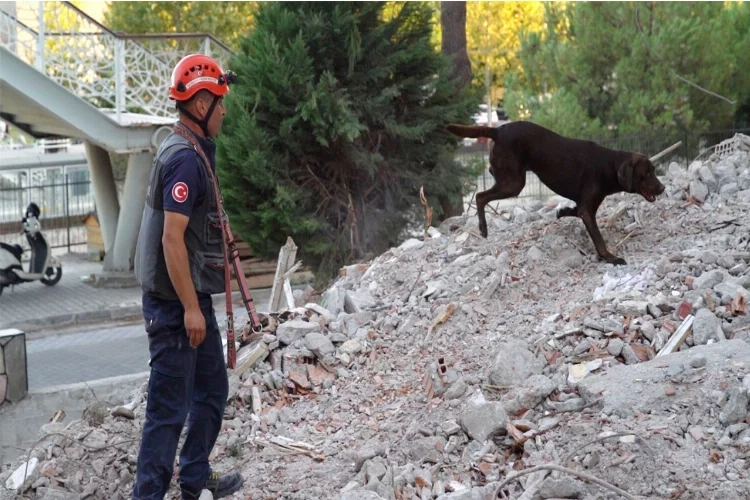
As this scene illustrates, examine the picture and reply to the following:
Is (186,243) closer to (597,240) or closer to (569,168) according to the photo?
(597,240)

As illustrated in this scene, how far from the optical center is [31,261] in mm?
15414

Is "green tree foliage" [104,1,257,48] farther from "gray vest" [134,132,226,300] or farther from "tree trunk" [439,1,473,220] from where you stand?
"gray vest" [134,132,226,300]

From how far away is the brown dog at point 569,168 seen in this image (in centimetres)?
691

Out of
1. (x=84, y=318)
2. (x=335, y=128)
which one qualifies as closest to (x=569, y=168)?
(x=335, y=128)

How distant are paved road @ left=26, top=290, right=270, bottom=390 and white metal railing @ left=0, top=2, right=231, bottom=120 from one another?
391cm

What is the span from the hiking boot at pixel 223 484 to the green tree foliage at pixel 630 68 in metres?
11.3

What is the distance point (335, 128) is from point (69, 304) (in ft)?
18.8

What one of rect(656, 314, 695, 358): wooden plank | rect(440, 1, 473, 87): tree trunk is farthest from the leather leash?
rect(440, 1, 473, 87): tree trunk

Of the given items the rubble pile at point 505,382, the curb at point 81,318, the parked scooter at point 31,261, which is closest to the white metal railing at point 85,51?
the parked scooter at point 31,261

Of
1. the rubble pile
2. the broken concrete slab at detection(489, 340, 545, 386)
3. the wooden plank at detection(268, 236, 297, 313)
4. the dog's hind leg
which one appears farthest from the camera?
the wooden plank at detection(268, 236, 297, 313)

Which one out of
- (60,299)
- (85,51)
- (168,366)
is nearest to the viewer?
(168,366)

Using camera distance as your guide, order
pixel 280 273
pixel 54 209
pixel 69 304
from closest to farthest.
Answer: pixel 280 273 < pixel 69 304 < pixel 54 209

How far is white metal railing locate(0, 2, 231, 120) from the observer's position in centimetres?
1432

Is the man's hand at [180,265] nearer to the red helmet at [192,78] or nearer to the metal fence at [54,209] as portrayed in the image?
the red helmet at [192,78]
